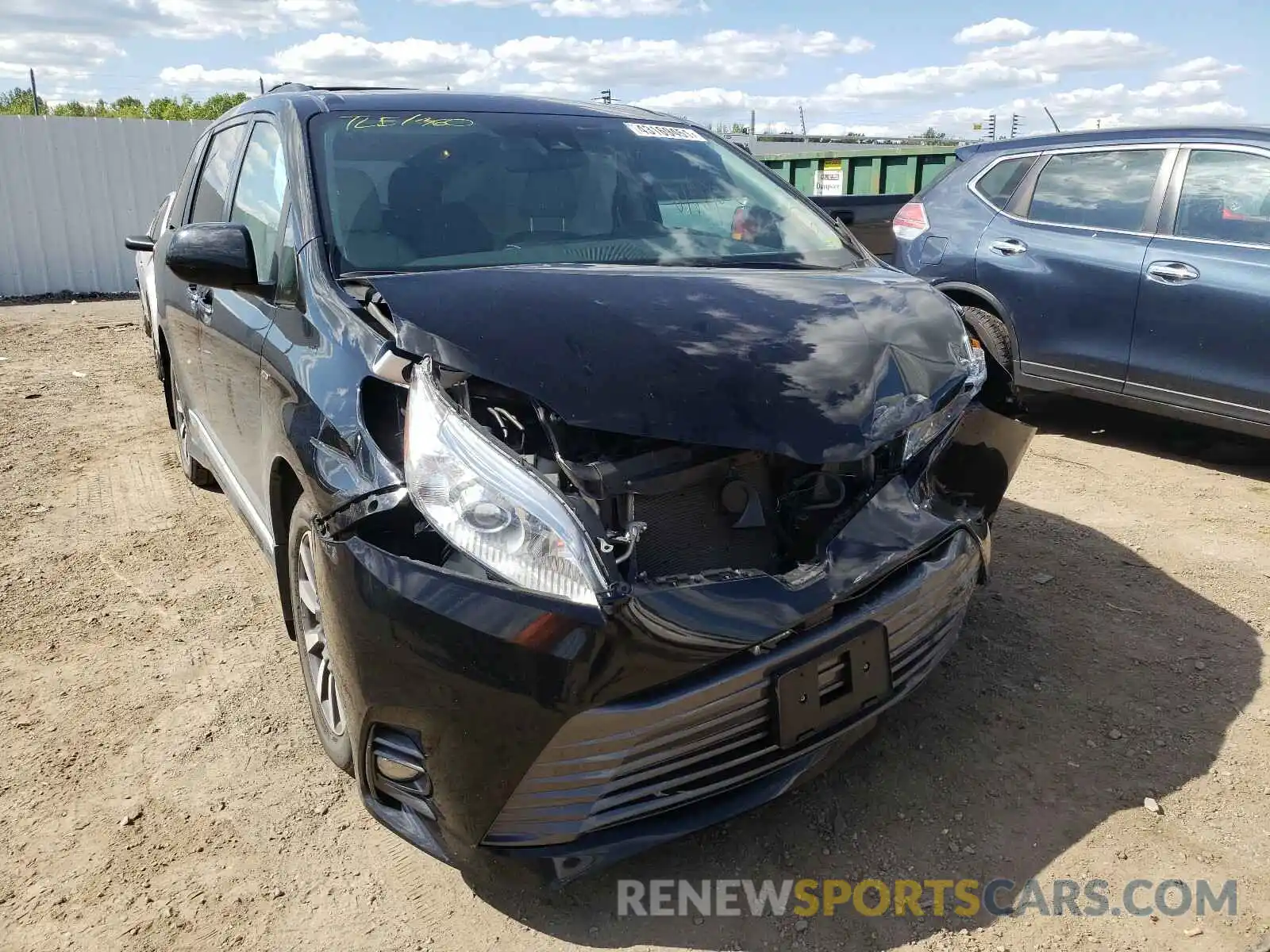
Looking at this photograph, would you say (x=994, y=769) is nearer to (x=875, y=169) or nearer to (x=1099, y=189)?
(x=1099, y=189)

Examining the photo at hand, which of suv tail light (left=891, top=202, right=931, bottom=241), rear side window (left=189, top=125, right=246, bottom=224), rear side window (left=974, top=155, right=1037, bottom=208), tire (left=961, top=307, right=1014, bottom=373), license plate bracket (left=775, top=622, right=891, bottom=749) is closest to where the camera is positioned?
license plate bracket (left=775, top=622, right=891, bottom=749)

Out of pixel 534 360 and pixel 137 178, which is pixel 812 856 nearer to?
pixel 534 360

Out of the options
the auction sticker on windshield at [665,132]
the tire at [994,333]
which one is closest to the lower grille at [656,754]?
the auction sticker on windshield at [665,132]

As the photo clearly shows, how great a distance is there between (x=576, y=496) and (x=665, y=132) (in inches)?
83.5

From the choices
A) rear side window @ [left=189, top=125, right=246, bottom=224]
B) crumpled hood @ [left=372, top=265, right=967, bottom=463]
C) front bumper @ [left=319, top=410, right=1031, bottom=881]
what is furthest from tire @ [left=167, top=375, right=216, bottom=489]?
front bumper @ [left=319, top=410, right=1031, bottom=881]

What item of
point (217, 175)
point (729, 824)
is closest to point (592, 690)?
point (729, 824)

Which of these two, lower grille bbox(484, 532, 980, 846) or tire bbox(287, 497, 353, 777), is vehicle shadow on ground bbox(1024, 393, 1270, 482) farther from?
tire bbox(287, 497, 353, 777)

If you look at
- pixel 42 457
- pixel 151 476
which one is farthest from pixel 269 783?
pixel 42 457

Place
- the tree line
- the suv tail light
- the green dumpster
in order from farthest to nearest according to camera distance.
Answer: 1. the tree line
2. the green dumpster
3. the suv tail light

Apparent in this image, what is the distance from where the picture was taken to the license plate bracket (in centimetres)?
204

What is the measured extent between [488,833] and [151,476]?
154 inches

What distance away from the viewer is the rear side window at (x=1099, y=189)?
515cm

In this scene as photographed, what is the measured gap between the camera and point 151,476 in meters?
5.14

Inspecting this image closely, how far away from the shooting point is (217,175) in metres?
3.98
